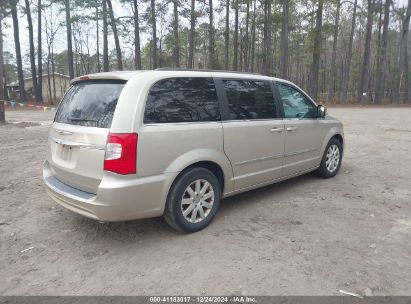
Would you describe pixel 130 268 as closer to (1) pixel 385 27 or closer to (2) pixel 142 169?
(2) pixel 142 169

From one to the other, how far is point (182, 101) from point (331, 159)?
3497mm

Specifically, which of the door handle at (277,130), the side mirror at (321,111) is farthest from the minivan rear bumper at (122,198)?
the side mirror at (321,111)

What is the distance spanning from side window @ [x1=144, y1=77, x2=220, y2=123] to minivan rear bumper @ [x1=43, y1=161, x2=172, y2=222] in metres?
0.63

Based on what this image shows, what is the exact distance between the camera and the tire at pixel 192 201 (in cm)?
371

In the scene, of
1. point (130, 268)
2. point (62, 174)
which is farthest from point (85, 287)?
point (62, 174)

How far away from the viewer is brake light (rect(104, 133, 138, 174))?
3287 mm

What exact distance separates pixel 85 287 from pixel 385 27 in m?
41.7

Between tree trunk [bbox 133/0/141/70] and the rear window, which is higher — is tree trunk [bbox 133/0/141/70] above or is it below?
above

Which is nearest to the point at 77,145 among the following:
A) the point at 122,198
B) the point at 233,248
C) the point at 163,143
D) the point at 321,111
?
the point at 122,198

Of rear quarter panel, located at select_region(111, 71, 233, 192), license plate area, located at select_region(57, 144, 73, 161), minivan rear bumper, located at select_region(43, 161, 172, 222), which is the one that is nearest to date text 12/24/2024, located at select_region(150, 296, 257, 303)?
minivan rear bumper, located at select_region(43, 161, 172, 222)

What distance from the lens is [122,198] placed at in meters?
3.30

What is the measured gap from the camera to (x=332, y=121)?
6.11 meters

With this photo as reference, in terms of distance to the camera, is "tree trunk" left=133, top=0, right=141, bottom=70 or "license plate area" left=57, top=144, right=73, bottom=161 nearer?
"license plate area" left=57, top=144, right=73, bottom=161

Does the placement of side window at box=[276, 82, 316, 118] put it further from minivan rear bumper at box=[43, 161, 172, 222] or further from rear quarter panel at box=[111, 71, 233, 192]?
minivan rear bumper at box=[43, 161, 172, 222]
